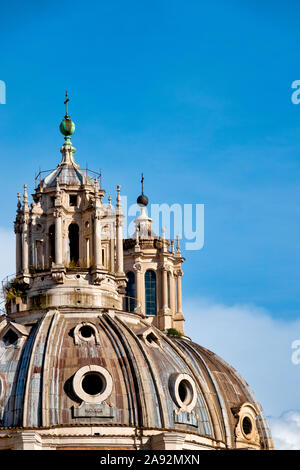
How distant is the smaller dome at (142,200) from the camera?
131 m

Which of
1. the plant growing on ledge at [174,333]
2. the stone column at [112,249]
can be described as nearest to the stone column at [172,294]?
the plant growing on ledge at [174,333]

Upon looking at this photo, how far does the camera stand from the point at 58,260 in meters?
107

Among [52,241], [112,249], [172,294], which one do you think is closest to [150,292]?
[172,294]

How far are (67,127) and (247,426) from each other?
897 inches

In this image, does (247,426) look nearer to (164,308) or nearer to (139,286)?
(164,308)

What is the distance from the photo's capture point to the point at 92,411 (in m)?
97.2

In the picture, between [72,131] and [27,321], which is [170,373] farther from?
[72,131]

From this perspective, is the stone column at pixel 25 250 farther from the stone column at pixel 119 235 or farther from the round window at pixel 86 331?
the round window at pixel 86 331

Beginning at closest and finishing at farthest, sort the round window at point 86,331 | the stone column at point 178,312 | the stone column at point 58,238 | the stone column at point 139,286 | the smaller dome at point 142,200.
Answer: the round window at point 86,331, the stone column at point 58,238, the stone column at point 139,286, the stone column at point 178,312, the smaller dome at point 142,200

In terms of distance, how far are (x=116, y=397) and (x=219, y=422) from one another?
36.9 ft

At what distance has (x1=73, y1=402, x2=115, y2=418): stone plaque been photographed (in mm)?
97062

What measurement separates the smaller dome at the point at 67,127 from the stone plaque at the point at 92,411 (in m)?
24.1

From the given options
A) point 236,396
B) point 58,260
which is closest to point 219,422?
point 236,396
